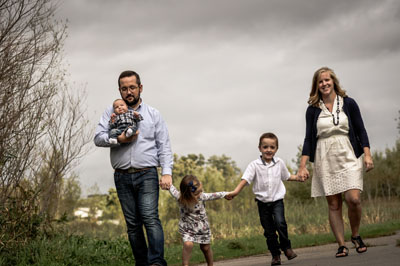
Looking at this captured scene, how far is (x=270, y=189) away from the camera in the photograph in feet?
24.8

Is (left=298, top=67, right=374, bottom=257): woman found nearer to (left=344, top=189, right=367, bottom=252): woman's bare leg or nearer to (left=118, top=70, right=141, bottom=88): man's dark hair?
(left=344, top=189, right=367, bottom=252): woman's bare leg

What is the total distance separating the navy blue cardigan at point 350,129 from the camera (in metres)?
7.14

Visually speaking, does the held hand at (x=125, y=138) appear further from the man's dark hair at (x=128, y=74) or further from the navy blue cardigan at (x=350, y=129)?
the navy blue cardigan at (x=350, y=129)

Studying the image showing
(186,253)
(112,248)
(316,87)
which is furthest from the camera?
(112,248)

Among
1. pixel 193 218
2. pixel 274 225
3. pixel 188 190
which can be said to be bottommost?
pixel 274 225

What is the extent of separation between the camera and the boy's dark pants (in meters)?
7.43

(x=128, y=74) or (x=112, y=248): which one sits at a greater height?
(x=128, y=74)

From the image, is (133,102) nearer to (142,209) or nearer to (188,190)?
(142,209)

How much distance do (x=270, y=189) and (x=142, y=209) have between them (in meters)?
2.11

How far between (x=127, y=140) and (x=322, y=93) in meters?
2.78

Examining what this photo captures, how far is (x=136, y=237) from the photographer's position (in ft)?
20.7

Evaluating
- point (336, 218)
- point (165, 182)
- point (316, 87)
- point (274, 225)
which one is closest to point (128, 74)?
point (165, 182)

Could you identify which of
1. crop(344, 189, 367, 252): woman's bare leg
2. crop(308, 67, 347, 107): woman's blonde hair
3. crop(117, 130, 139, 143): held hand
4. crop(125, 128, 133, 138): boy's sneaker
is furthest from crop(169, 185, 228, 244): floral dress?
crop(308, 67, 347, 107): woman's blonde hair

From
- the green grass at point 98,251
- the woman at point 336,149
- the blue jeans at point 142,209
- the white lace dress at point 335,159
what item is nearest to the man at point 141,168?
the blue jeans at point 142,209
